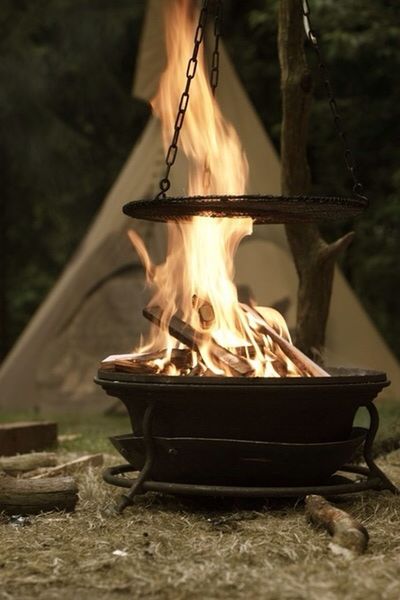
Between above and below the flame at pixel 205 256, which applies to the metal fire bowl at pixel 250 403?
below

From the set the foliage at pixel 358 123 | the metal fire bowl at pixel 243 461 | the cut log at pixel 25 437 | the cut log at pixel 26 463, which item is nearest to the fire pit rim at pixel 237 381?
the metal fire bowl at pixel 243 461

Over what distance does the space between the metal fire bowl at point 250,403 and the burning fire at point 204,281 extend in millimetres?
229

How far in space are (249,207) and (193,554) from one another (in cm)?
133

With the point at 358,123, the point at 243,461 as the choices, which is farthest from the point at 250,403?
the point at 358,123

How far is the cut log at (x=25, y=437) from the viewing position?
5.51 metres

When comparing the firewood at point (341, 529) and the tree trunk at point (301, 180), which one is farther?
the tree trunk at point (301, 180)

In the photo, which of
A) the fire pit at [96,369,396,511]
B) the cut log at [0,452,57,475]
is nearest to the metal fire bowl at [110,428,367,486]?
the fire pit at [96,369,396,511]

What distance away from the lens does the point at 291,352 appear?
13.0 feet

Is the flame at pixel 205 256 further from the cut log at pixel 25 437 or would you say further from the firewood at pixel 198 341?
the cut log at pixel 25 437

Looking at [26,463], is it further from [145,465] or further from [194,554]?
[194,554]

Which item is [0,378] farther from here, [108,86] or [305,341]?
[108,86]

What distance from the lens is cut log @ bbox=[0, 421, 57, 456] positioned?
18.1ft

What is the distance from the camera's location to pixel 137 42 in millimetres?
12531

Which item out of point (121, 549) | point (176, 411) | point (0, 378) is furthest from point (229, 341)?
point (0, 378)
